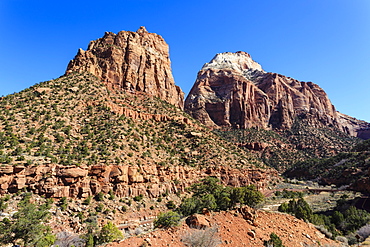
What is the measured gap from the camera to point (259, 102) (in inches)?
5128

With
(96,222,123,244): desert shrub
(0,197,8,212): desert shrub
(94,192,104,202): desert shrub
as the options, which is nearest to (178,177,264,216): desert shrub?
(96,222,123,244): desert shrub

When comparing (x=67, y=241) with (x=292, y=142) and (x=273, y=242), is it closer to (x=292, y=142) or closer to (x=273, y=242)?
(x=273, y=242)

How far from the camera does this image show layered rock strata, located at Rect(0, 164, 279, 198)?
2208 cm

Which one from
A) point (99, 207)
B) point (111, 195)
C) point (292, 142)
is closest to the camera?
point (99, 207)

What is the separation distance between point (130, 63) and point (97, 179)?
159 ft

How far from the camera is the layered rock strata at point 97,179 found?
22078 mm

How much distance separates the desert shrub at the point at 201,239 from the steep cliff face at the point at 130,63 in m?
55.8

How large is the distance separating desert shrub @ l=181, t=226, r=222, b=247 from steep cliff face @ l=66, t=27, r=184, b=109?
5585 centimetres

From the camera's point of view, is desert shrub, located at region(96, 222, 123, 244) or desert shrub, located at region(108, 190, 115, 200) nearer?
desert shrub, located at region(96, 222, 123, 244)

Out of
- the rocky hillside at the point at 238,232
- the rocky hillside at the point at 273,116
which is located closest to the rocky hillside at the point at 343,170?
the rocky hillside at the point at 273,116

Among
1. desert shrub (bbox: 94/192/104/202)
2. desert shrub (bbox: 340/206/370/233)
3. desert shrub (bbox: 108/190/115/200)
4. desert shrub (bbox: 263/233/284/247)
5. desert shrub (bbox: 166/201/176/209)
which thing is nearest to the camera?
desert shrub (bbox: 263/233/284/247)

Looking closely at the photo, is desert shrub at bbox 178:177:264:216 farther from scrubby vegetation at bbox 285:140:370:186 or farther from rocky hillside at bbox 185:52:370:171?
rocky hillside at bbox 185:52:370:171

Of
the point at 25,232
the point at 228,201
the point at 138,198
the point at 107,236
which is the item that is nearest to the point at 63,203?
the point at 25,232

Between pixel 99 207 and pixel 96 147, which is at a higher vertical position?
pixel 96 147
